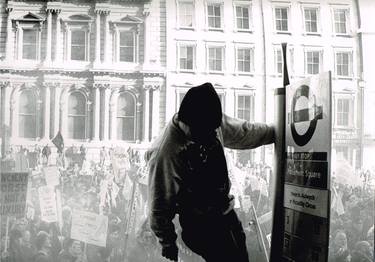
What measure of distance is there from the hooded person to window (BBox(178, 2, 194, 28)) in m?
1.65

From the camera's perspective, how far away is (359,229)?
479cm

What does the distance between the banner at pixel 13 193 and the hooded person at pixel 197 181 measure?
189 cm

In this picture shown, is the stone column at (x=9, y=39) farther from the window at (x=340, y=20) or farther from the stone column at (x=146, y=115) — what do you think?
the window at (x=340, y=20)

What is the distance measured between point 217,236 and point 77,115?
2.03 metres

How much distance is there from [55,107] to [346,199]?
8.91ft

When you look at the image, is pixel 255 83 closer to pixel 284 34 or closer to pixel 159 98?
pixel 284 34

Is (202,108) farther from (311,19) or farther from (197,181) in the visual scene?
(311,19)

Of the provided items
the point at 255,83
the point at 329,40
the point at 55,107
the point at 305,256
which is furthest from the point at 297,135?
the point at 55,107

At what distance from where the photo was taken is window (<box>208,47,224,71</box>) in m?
4.52

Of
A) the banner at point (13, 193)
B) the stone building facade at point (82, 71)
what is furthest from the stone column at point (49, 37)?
the banner at point (13, 193)

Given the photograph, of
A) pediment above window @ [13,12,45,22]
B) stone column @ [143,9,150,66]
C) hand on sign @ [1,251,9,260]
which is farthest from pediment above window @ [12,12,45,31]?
hand on sign @ [1,251,9,260]

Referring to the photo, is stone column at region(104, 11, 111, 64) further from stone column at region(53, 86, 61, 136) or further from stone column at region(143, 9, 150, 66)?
stone column at region(53, 86, 61, 136)

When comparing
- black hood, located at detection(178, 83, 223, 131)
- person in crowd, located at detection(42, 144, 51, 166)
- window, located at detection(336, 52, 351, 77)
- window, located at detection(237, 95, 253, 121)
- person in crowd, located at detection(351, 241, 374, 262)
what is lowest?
person in crowd, located at detection(351, 241, 374, 262)

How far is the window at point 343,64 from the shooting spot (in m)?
4.69
